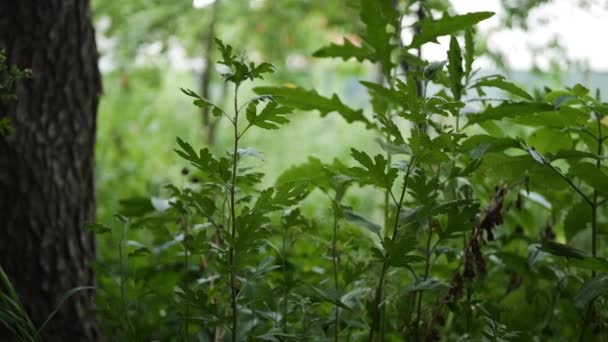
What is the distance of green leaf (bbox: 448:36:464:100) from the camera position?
52.1 inches

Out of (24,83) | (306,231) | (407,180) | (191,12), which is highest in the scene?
(191,12)

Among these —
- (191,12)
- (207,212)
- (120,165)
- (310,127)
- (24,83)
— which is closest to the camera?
(207,212)

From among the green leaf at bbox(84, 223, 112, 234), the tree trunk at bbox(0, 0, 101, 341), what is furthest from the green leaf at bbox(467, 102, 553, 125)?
the tree trunk at bbox(0, 0, 101, 341)

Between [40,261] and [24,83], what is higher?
[24,83]

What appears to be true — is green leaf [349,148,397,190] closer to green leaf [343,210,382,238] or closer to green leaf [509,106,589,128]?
green leaf [343,210,382,238]

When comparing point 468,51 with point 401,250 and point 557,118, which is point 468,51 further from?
point 401,250

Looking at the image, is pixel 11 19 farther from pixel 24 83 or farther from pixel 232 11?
pixel 232 11

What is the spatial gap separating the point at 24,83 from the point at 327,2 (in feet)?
8.52

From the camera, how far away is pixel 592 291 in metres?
1.19

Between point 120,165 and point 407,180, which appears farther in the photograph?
point 120,165

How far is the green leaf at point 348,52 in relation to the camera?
1.62 m

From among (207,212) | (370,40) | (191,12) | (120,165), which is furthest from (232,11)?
(207,212)

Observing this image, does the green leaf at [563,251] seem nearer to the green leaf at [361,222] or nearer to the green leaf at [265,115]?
the green leaf at [361,222]

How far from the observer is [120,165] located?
4.47m
